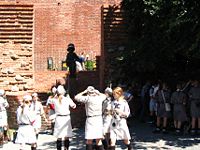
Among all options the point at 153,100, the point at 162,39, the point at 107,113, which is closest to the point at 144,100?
the point at 153,100

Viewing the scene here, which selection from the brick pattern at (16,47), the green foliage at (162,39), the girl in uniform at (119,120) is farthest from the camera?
the brick pattern at (16,47)

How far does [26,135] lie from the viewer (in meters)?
12.8

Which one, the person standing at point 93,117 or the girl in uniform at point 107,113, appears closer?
the person standing at point 93,117

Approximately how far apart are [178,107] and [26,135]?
5149 mm

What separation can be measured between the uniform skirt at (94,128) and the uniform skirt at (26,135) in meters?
1.31

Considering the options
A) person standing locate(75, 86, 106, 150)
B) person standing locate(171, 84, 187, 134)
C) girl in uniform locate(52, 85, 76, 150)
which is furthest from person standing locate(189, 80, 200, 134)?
girl in uniform locate(52, 85, 76, 150)

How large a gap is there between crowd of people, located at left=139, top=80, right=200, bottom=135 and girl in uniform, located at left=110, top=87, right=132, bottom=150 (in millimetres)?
3476

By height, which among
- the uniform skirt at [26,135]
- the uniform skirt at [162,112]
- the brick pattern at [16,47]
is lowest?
the uniform skirt at [26,135]

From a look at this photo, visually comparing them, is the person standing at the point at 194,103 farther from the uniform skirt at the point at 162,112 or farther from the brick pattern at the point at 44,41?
the brick pattern at the point at 44,41

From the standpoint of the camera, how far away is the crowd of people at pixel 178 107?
51.7 feet

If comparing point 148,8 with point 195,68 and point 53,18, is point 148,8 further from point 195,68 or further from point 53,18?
point 53,18

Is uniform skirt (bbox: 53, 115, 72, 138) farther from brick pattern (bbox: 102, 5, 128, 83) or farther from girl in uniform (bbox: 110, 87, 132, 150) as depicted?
brick pattern (bbox: 102, 5, 128, 83)

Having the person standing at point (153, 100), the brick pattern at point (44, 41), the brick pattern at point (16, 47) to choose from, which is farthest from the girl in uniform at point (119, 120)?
the brick pattern at point (16, 47)

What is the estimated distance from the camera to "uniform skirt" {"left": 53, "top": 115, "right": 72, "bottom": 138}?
42.8ft
